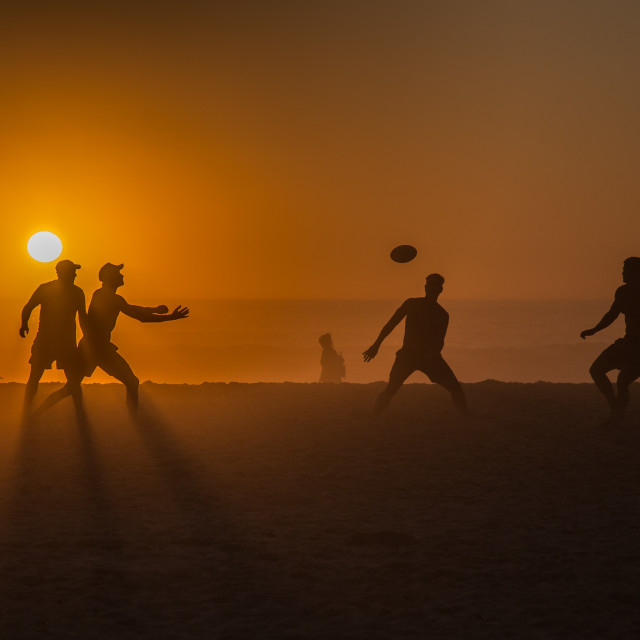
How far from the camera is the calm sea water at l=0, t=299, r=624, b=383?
51.6m

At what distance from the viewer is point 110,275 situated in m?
11.7

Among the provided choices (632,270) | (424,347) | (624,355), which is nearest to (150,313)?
(424,347)

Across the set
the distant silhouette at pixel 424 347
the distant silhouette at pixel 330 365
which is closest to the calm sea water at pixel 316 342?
the distant silhouette at pixel 330 365

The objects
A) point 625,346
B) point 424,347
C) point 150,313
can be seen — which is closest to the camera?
point 625,346

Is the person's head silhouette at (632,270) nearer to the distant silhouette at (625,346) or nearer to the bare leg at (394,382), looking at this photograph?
the distant silhouette at (625,346)

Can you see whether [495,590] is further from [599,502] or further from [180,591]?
[599,502]

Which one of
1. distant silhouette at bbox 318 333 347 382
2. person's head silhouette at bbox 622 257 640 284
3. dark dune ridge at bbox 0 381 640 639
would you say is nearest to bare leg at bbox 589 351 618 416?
dark dune ridge at bbox 0 381 640 639

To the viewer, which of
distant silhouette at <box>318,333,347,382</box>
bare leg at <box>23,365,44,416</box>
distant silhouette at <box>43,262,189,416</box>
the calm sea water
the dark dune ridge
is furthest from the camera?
the calm sea water

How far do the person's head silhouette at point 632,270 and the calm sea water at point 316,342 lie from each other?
2542 centimetres

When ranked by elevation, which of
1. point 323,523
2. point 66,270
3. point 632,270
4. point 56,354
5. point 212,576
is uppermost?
point 66,270

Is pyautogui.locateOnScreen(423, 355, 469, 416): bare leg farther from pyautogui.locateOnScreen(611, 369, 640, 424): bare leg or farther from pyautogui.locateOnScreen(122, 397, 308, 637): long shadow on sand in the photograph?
pyautogui.locateOnScreen(122, 397, 308, 637): long shadow on sand

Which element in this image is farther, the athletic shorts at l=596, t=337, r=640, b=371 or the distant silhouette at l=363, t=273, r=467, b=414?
the distant silhouette at l=363, t=273, r=467, b=414

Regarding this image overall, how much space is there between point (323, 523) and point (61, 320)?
5692 mm

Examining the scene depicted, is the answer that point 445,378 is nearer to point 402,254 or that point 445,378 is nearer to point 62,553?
point 402,254
